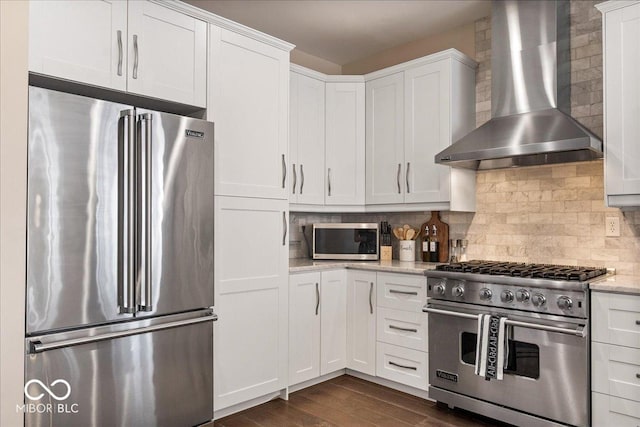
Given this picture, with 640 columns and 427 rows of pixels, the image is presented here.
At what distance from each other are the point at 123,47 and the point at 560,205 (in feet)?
9.50

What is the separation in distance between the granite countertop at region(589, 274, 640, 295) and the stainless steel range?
0.17 feet

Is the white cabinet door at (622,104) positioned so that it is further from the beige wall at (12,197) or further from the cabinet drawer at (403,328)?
the beige wall at (12,197)

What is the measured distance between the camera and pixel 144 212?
2.26 metres

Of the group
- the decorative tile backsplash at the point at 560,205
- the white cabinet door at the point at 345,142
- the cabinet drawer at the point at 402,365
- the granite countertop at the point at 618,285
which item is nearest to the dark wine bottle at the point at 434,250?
the decorative tile backsplash at the point at 560,205

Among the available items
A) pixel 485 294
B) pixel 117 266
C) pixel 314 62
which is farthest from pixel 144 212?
pixel 314 62

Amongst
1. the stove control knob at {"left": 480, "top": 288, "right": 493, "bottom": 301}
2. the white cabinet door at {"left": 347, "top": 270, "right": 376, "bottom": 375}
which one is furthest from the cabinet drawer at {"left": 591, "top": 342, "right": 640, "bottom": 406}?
the white cabinet door at {"left": 347, "top": 270, "right": 376, "bottom": 375}

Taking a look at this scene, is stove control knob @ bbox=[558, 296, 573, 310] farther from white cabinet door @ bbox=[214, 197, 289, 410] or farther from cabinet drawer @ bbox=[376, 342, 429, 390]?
white cabinet door @ bbox=[214, 197, 289, 410]

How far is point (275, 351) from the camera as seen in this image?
3.01m

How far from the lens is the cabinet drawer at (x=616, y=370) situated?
7.48 ft

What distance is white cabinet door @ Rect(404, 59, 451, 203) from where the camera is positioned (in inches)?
133

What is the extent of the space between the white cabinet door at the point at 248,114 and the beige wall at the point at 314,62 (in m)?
1.21

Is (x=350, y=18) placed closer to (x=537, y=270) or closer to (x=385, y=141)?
(x=385, y=141)

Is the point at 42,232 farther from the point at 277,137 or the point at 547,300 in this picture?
the point at 547,300

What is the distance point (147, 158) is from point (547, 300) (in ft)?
7.49
